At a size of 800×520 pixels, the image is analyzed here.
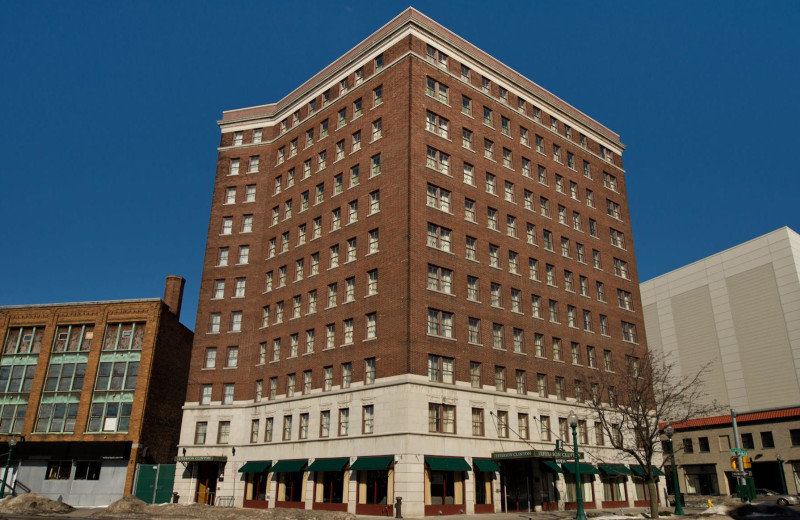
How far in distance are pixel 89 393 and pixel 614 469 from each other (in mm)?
46588

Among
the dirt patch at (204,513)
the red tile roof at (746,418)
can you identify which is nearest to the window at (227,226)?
the dirt patch at (204,513)

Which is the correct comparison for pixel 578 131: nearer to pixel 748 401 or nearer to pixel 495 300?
pixel 495 300

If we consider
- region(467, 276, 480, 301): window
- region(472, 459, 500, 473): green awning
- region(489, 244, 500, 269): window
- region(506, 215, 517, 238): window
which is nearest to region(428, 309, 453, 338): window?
region(467, 276, 480, 301): window

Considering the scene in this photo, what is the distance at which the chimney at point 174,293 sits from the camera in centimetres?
6097

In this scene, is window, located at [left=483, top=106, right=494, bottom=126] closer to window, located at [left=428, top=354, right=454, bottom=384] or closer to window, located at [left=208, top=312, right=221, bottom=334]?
window, located at [left=428, top=354, right=454, bottom=384]

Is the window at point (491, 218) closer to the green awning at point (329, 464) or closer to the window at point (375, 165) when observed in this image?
the window at point (375, 165)

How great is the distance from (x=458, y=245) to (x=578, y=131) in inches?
998

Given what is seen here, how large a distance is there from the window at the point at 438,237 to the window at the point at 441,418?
38.2 ft

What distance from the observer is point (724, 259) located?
93.6 m

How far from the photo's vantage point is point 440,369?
4256 centimetres

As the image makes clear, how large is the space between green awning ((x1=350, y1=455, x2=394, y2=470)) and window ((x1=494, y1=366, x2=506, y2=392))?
36.9ft

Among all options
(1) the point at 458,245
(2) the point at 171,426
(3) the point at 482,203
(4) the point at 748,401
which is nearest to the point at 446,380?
(1) the point at 458,245

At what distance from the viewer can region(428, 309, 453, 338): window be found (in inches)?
1694

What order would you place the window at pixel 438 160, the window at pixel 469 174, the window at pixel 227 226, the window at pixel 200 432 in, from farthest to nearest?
the window at pixel 227 226 < the window at pixel 200 432 < the window at pixel 469 174 < the window at pixel 438 160
